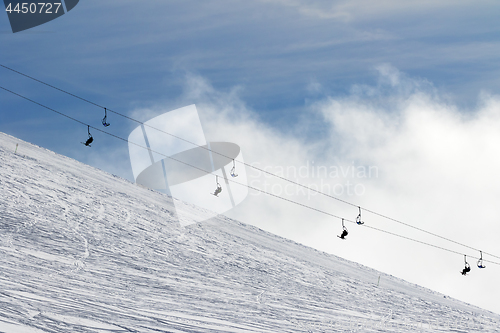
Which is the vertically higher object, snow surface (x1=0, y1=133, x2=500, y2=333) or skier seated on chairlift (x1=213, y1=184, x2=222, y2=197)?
skier seated on chairlift (x1=213, y1=184, x2=222, y2=197)

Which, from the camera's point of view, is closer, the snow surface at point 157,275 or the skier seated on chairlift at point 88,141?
the snow surface at point 157,275

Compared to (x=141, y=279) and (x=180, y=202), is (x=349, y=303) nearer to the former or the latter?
(x=141, y=279)

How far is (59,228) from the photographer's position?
9.77m

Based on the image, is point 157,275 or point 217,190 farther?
point 217,190

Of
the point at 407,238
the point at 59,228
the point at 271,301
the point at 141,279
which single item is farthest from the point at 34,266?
the point at 407,238

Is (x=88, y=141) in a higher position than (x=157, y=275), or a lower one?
higher

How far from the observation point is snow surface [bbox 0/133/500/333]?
662cm

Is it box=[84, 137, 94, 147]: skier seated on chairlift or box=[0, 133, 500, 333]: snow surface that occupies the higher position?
box=[84, 137, 94, 147]: skier seated on chairlift

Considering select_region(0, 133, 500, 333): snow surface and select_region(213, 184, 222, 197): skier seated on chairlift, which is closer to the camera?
select_region(0, 133, 500, 333): snow surface

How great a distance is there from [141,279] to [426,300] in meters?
9.31

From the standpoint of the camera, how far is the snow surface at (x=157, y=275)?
6.62 m

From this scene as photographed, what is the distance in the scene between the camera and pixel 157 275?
8.77m

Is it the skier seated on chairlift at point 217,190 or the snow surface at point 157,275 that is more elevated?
the skier seated on chairlift at point 217,190

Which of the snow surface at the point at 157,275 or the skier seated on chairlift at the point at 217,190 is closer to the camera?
the snow surface at the point at 157,275
